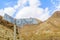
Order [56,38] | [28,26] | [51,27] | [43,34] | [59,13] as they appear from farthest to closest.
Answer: [28,26] → [59,13] → [51,27] → [43,34] → [56,38]

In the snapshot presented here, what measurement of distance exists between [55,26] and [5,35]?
58653mm

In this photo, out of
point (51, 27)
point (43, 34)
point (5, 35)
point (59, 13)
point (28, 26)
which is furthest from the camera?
point (28, 26)

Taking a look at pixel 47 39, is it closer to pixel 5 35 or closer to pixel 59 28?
pixel 59 28

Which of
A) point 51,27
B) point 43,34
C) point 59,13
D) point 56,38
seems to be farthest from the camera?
point 59,13

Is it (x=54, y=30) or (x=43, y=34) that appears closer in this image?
(x=43, y=34)

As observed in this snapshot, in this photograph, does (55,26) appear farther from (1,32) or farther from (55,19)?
(1,32)

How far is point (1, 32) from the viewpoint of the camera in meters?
33.9

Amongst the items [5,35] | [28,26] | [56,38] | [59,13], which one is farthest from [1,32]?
[28,26]

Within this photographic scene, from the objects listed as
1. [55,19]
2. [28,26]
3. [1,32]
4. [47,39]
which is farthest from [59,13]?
[1,32]

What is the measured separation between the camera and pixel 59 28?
3477 inches

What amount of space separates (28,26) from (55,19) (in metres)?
15.4

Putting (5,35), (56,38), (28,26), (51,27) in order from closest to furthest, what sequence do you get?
(5,35), (56,38), (51,27), (28,26)

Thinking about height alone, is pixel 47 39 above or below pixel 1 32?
below

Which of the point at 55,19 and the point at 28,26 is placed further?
the point at 28,26
